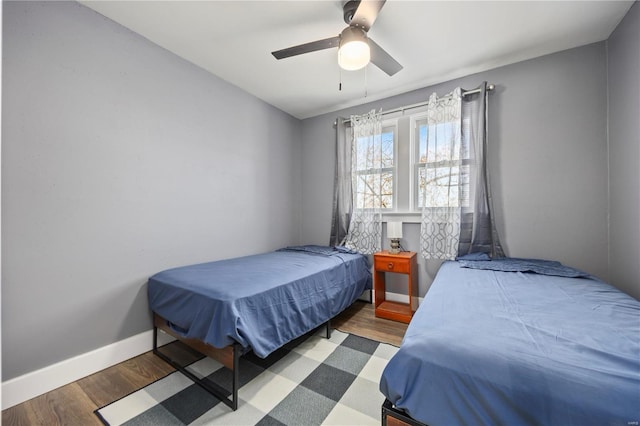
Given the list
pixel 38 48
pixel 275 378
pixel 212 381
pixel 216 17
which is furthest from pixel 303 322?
pixel 38 48

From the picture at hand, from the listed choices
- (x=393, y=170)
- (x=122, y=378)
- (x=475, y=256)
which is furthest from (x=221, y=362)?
(x=393, y=170)

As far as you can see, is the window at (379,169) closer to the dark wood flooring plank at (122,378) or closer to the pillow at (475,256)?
the pillow at (475,256)

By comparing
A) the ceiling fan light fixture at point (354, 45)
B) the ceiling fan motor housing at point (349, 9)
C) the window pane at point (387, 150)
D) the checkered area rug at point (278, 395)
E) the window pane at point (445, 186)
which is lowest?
the checkered area rug at point (278, 395)

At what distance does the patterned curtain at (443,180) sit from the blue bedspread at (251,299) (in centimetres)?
105

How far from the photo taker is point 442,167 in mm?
2635

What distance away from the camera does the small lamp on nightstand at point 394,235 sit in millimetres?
2814

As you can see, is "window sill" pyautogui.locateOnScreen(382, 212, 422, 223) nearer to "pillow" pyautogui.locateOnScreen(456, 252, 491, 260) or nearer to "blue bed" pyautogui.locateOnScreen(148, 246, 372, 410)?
"pillow" pyautogui.locateOnScreen(456, 252, 491, 260)

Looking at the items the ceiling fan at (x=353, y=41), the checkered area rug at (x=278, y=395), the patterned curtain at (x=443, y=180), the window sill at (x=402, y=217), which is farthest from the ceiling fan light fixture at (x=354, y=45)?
the checkered area rug at (x=278, y=395)

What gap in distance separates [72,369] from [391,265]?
266 cm

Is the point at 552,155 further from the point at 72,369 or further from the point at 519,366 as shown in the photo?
the point at 72,369

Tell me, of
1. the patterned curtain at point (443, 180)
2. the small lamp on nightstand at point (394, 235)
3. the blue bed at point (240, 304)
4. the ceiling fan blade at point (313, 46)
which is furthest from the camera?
the small lamp on nightstand at point (394, 235)

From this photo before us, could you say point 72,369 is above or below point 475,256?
below

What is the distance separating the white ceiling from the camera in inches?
70.2

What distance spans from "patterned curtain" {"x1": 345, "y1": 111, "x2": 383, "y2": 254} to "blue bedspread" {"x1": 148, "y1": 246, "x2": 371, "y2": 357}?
688 mm
